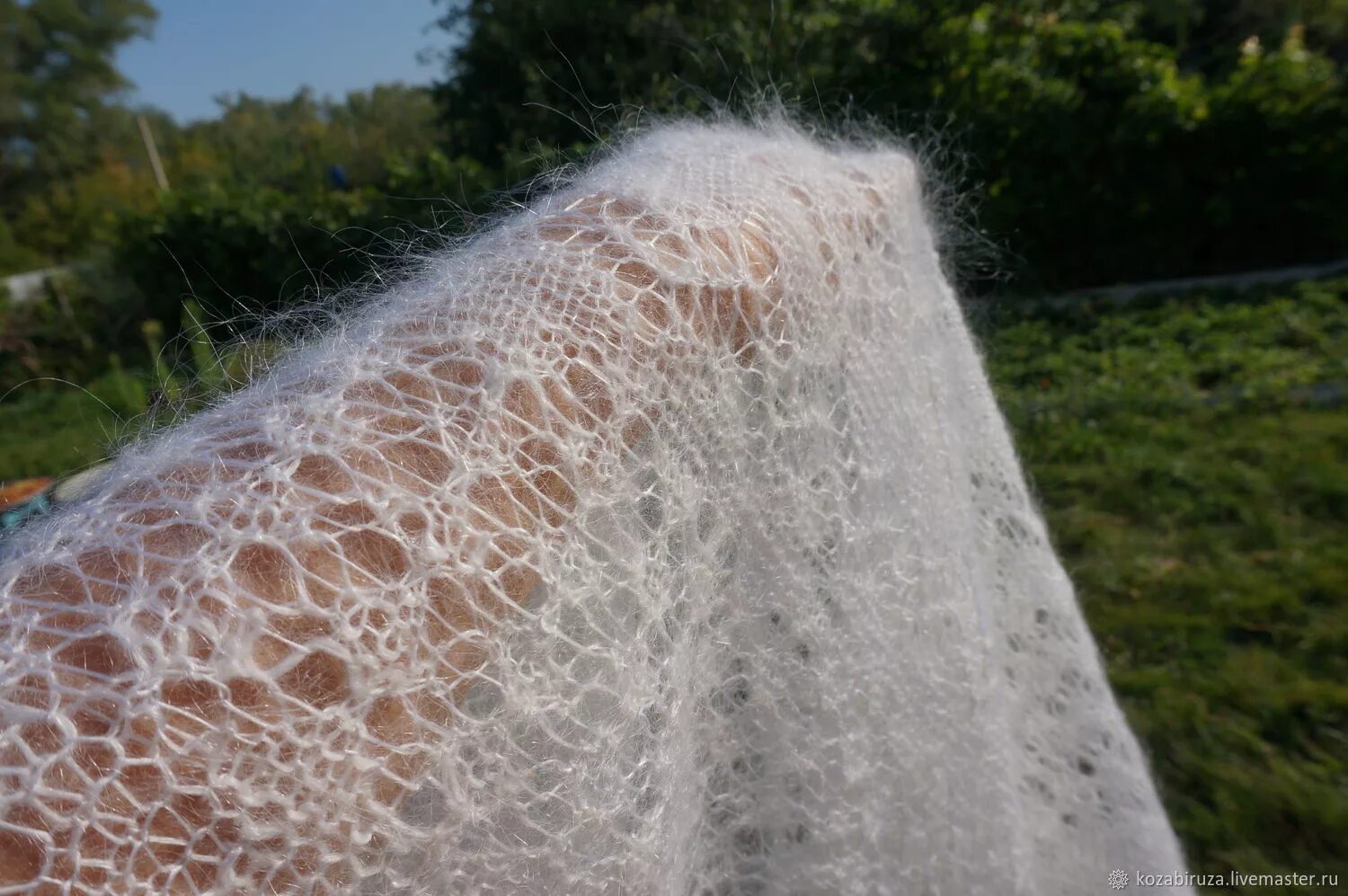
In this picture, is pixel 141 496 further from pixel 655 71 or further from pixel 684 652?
pixel 655 71

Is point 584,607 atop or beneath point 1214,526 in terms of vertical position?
atop

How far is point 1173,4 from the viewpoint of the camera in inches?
342

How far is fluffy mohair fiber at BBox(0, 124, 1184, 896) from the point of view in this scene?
0.39 metres

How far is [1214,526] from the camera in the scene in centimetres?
263

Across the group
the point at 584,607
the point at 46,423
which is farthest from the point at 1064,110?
the point at 46,423

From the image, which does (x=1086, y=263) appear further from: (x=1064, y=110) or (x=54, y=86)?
(x=54, y=86)

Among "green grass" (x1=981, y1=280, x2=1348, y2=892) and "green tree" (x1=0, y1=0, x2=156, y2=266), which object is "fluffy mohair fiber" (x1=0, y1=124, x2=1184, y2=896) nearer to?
"green grass" (x1=981, y1=280, x2=1348, y2=892)

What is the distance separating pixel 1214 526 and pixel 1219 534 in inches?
2.7

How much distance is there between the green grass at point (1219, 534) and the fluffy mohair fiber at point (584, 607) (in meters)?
1.00

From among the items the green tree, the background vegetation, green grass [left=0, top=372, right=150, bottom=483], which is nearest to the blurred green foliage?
the background vegetation

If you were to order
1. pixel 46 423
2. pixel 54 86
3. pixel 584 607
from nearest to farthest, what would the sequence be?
pixel 584 607, pixel 46 423, pixel 54 86

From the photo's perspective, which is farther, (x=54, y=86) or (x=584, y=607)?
(x=54, y=86)

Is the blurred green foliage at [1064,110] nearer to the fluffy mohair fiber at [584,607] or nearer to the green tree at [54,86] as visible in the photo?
the fluffy mohair fiber at [584,607]

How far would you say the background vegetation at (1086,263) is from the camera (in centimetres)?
168
